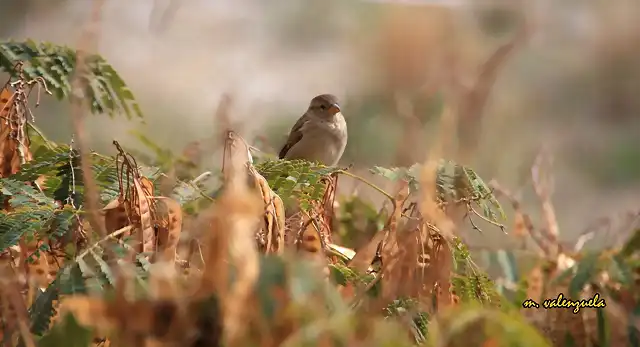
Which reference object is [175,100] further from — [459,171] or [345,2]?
[459,171]

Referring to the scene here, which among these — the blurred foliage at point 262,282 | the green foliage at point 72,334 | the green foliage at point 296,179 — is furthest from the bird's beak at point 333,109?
the green foliage at point 72,334

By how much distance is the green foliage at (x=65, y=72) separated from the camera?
46.7 inches

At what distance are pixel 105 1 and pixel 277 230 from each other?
11.2 inches

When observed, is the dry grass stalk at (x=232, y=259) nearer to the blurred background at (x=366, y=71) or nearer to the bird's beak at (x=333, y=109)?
the blurred background at (x=366, y=71)

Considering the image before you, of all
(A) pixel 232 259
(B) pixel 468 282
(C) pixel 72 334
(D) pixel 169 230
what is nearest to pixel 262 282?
(A) pixel 232 259

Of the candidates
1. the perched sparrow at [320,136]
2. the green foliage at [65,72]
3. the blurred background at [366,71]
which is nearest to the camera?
the green foliage at [65,72]

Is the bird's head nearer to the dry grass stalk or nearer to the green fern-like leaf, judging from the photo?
the green fern-like leaf

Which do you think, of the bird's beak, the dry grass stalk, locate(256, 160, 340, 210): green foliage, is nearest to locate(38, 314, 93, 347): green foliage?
the dry grass stalk

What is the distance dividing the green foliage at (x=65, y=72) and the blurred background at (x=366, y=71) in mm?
441

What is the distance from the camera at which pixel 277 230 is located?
0.64 m

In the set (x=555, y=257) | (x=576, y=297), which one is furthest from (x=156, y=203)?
(x=555, y=257)

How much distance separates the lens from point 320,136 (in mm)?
2264

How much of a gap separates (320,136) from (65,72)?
1136 mm

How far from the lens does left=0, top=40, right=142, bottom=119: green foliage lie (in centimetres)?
119
